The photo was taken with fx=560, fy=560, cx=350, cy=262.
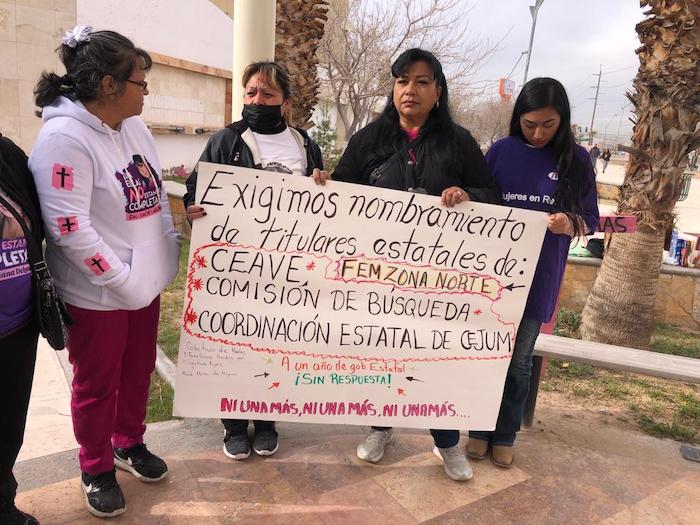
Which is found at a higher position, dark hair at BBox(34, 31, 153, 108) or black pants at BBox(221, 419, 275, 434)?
dark hair at BBox(34, 31, 153, 108)

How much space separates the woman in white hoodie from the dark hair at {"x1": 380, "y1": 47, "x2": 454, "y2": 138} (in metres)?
1.07

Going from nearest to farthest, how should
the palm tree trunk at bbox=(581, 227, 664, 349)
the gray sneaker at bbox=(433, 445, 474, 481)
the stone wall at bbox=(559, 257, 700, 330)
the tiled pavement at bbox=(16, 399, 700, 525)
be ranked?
1. the tiled pavement at bbox=(16, 399, 700, 525)
2. the gray sneaker at bbox=(433, 445, 474, 481)
3. the palm tree trunk at bbox=(581, 227, 664, 349)
4. the stone wall at bbox=(559, 257, 700, 330)

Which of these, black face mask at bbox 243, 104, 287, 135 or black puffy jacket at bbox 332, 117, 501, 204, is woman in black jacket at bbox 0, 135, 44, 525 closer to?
black face mask at bbox 243, 104, 287, 135

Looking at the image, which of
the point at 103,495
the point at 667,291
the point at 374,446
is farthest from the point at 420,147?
the point at 667,291

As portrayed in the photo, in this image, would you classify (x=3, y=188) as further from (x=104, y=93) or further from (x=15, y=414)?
(x=15, y=414)

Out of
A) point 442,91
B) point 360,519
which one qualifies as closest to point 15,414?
point 360,519

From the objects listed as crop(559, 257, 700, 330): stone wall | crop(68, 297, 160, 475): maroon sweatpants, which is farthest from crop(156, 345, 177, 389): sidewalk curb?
crop(559, 257, 700, 330): stone wall

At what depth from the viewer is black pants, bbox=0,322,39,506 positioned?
6.56 ft

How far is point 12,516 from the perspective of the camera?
7.06 ft

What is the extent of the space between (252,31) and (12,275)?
9.52 ft

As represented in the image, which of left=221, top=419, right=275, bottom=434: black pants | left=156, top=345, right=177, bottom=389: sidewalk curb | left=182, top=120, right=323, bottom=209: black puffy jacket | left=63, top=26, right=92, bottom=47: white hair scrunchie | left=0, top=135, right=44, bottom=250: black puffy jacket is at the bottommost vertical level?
left=156, top=345, right=177, bottom=389: sidewalk curb

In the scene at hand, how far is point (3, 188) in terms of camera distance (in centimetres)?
190

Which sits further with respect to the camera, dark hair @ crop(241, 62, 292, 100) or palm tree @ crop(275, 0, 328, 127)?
palm tree @ crop(275, 0, 328, 127)

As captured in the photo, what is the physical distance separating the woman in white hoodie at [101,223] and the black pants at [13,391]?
0.57 ft
